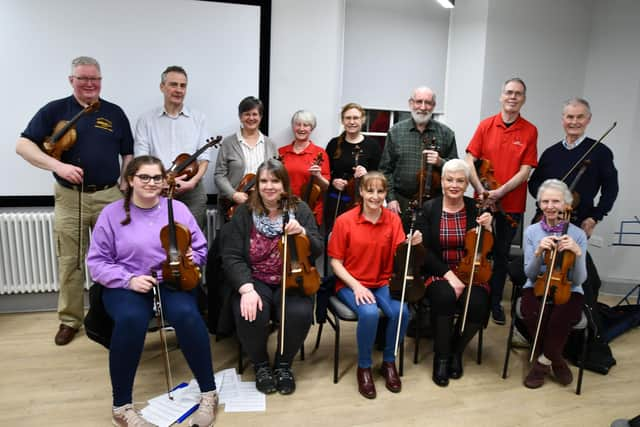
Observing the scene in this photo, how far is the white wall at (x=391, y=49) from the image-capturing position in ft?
12.7

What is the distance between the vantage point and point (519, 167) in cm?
316

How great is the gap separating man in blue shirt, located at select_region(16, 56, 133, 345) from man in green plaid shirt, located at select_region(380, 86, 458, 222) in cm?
167

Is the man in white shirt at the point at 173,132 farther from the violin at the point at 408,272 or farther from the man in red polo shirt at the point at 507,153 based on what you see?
the man in red polo shirt at the point at 507,153

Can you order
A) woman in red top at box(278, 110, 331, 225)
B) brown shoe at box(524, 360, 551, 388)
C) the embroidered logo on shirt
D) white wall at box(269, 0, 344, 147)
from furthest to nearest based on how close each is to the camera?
white wall at box(269, 0, 344, 147)
woman in red top at box(278, 110, 331, 225)
the embroidered logo on shirt
brown shoe at box(524, 360, 551, 388)

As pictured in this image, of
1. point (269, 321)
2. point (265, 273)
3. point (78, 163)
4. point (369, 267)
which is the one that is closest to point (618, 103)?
point (369, 267)

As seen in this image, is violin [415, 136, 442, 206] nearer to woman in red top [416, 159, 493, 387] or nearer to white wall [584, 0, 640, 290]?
woman in red top [416, 159, 493, 387]

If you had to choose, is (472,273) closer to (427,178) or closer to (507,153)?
(427,178)

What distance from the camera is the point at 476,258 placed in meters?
2.50

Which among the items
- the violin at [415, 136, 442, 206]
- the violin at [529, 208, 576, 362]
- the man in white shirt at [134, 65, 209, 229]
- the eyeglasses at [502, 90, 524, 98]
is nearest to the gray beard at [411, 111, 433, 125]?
the violin at [415, 136, 442, 206]

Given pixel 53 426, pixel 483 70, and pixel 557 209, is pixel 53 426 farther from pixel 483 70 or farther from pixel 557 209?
pixel 483 70

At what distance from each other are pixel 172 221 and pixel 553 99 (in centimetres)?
350

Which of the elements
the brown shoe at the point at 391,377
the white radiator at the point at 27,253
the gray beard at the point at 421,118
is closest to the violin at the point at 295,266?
the brown shoe at the point at 391,377

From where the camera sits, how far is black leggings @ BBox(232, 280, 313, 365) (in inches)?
93.3

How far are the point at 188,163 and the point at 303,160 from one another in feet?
2.55
